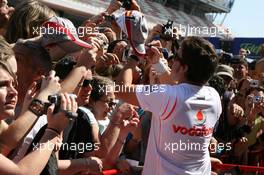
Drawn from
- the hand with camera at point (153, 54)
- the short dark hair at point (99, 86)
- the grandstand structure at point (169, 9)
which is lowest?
the grandstand structure at point (169, 9)

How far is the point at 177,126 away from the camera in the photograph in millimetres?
2535

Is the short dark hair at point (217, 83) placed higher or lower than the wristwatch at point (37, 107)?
lower

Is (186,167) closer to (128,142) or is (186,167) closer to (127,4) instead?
(128,142)

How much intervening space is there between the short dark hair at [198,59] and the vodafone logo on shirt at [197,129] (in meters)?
0.20

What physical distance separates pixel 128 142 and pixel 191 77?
105 cm

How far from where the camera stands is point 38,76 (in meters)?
2.30

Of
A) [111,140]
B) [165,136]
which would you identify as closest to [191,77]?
[165,136]

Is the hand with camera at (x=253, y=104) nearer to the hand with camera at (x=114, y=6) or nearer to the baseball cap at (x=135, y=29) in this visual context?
the hand with camera at (x=114, y=6)

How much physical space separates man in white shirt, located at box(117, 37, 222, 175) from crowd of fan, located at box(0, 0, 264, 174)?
24cm

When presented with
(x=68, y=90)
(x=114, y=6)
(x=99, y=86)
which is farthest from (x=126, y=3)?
(x=68, y=90)

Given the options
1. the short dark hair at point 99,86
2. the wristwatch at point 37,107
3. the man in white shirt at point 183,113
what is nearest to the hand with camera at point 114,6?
the short dark hair at point 99,86

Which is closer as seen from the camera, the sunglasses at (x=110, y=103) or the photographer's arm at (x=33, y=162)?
the photographer's arm at (x=33, y=162)

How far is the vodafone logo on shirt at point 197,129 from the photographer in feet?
8.34

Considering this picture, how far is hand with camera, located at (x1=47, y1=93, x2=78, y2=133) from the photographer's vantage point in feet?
5.99
